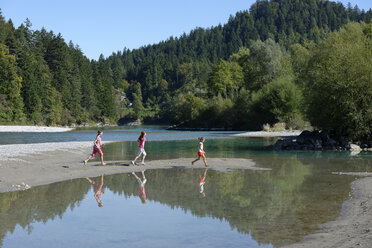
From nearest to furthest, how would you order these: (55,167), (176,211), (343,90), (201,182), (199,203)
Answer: (176,211), (199,203), (201,182), (55,167), (343,90)

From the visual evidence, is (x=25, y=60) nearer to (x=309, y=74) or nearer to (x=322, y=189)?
(x=309, y=74)

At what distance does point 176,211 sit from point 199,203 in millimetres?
1294

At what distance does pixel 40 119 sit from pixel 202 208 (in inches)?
3967

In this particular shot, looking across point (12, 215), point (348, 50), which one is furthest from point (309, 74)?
point (12, 215)

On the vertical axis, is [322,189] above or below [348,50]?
below

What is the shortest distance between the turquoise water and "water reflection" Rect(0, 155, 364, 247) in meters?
0.03

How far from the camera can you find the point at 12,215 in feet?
41.5

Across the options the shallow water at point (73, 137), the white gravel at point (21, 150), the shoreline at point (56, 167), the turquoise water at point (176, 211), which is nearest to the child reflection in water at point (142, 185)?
the turquoise water at point (176, 211)

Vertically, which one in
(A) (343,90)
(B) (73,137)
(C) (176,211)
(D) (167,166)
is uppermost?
(A) (343,90)

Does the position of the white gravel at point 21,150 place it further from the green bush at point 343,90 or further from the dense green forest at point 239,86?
the dense green forest at point 239,86

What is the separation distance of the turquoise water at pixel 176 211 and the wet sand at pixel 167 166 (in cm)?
49

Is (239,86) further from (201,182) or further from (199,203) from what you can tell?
(199,203)

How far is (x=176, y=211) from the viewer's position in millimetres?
13516

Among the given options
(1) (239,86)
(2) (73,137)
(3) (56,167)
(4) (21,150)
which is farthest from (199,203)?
(1) (239,86)
